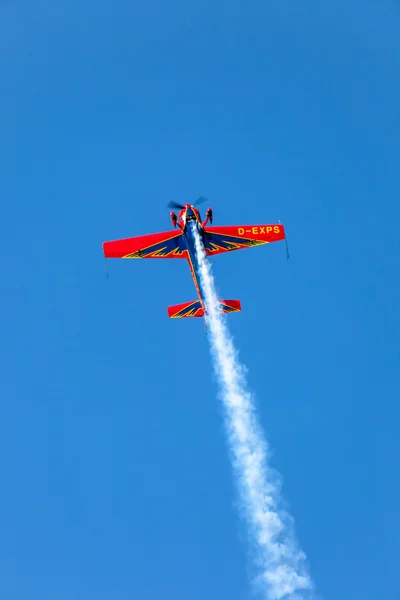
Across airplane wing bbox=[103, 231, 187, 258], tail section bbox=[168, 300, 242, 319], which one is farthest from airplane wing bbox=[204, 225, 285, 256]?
tail section bbox=[168, 300, 242, 319]

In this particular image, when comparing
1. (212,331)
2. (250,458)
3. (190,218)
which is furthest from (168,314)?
(250,458)

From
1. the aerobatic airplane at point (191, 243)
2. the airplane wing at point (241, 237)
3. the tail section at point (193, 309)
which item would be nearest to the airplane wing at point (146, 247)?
the aerobatic airplane at point (191, 243)

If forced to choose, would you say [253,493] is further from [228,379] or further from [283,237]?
[283,237]

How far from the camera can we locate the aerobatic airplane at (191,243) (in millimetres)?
61000

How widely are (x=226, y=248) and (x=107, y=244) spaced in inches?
368

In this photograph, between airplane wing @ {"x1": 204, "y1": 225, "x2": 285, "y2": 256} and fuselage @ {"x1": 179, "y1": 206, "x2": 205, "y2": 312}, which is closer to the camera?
fuselage @ {"x1": 179, "y1": 206, "x2": 205, "y2": 312}

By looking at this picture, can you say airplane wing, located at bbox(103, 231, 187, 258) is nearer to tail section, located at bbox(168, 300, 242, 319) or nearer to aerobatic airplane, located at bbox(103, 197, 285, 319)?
aerobatic airplane, located at bbox(103, 197, 285, 319)

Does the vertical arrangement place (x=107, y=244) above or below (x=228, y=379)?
above

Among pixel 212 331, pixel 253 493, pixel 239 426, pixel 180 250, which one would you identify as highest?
pixel 180 250

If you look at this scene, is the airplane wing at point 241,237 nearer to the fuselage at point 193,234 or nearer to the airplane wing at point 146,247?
the fuselage at point 193,234

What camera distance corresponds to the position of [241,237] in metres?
62.9

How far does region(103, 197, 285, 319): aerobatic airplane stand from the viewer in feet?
200

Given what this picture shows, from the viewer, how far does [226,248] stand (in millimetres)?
62906

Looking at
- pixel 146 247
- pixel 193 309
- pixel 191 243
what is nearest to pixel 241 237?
pixel 191 243
